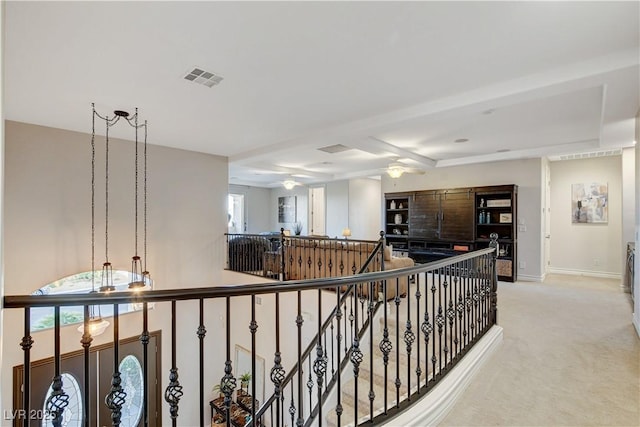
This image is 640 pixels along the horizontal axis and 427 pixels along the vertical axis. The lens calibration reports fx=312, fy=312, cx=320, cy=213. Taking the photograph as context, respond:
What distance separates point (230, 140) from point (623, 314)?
6.30 meters

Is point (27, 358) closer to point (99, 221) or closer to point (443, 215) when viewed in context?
point (99, 221)

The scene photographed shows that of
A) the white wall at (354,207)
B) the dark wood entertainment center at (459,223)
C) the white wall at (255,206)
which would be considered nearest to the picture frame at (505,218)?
the dark wood entertainment center at (459,223)

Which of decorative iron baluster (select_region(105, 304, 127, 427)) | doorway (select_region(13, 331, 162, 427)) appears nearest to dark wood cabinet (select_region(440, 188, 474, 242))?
doorway (select_region(13, 331, 162, 427))

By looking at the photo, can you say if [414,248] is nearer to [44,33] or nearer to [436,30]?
[436,30]

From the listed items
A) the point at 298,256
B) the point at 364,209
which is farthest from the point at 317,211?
the point at 298,256

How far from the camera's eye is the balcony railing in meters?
1.34

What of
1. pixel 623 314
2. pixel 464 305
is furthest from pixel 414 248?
pixel 464 305

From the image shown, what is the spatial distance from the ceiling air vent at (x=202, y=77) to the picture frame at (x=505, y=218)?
252 inches

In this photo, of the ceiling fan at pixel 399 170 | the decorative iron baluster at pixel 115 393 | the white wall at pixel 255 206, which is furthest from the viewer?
the white wall at pixel 255 206

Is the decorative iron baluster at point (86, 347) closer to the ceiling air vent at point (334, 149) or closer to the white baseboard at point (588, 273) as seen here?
the ceiling air vent at point (334, 149)

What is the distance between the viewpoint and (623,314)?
427 centimetres

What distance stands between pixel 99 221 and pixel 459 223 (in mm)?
A: 6980

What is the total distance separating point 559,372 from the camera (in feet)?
9.11

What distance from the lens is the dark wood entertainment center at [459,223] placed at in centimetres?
668
